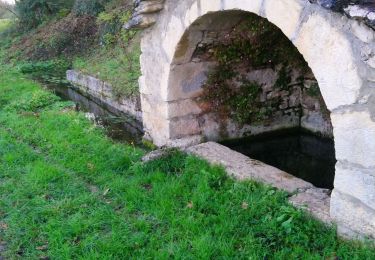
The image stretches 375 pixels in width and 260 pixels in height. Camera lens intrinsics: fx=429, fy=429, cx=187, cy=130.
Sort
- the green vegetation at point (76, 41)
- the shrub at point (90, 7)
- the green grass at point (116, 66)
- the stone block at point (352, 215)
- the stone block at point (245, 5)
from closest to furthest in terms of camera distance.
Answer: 1. the stone block at point (352, 215)
2. the stone block at point (245, 5)
3. the green grass at point (116, 66)
4. the green vegetation at point (76, 41)
5. the shrub at point (90, 7)

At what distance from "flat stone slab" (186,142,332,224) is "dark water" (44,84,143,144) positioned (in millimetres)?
1894

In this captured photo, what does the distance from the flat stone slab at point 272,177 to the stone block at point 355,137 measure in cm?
61

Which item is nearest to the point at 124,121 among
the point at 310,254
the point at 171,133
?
the point at 171,133

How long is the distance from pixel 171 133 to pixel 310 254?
2.92 metres

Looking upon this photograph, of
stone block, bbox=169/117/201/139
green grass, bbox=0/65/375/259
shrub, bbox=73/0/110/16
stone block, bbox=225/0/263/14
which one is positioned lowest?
green grass, bbox=0/65/375/259

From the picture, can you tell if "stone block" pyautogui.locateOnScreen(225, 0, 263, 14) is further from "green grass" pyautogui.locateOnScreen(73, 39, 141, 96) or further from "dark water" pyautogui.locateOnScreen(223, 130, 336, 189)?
"green grass" pyautogui.locateOnScreen(73, 39, 141, 96)

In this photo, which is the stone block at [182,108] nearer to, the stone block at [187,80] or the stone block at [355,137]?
the stone block at [187,80]

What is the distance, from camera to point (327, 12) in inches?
124

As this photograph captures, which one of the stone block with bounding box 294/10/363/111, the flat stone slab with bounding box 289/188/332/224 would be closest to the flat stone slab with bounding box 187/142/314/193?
the flat stone slab with bounding box 289/188/332/224

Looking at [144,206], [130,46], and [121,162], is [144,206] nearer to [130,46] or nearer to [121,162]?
[121,162]

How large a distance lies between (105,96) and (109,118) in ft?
4.28

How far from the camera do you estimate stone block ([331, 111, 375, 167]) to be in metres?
2.99

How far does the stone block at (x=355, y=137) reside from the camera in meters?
2.99

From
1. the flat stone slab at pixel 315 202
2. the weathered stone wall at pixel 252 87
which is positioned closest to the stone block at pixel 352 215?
the flat stone slab at pixel 315 202
